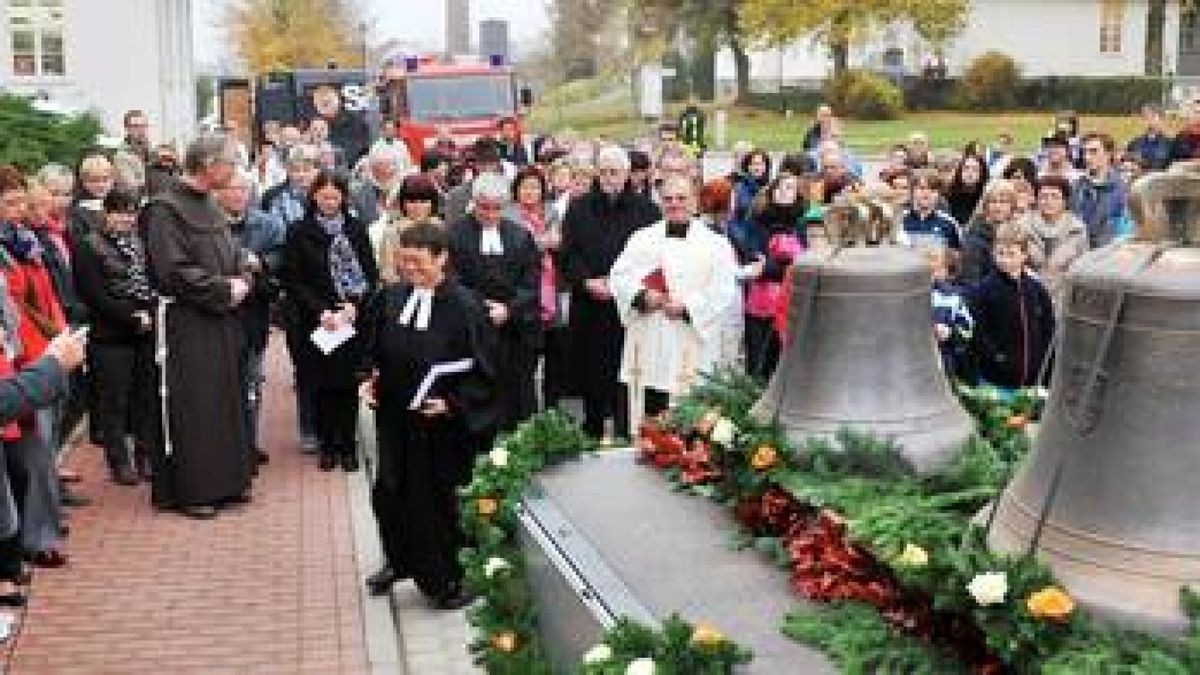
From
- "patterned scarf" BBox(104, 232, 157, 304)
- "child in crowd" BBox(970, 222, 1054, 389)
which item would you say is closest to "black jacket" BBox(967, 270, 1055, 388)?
"child in crowd" BBox(970, 222, 1054, 389)

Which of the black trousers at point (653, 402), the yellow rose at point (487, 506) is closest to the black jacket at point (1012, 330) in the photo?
the black trousers at point (653, 402)

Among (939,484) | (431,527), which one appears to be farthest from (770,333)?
(939,484)

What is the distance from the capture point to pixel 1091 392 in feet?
10.4

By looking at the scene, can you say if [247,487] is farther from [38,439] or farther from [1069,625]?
[1069,625]

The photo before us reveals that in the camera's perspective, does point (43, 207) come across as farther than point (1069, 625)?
A: Yes

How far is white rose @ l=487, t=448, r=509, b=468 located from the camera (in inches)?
197

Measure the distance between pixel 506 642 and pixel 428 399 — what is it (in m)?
2.24

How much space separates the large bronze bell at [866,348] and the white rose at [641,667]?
39.7 inches

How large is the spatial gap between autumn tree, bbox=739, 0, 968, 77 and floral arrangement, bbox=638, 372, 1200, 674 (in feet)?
171

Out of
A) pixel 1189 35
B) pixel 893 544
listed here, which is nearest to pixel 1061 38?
pixel 1189 35

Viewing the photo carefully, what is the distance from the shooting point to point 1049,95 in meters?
58.2

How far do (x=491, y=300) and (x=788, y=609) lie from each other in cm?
573

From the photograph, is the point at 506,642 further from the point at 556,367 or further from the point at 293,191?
the point at 293,191

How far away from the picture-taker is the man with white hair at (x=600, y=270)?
963cm
